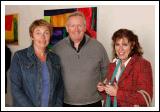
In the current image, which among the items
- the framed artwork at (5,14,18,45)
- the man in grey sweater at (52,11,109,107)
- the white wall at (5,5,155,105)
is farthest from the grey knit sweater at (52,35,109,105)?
the framed artwork at (5,14,18,45)

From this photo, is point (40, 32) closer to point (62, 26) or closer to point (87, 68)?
point (87, 68)

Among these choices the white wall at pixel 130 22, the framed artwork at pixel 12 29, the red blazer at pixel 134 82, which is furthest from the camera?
the framed artwork at pixel 12 29

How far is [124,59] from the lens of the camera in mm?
1591

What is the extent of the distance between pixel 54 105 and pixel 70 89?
Answer: 169 millimetres

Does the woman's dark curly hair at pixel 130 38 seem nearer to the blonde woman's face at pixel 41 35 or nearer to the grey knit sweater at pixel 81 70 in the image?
the grey knit sweater at pixel 81 70

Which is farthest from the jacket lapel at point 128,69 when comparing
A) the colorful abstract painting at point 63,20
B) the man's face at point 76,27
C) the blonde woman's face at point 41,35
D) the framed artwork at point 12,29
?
the framed artwork at point 12,29

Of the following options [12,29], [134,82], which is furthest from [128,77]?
[12,29]

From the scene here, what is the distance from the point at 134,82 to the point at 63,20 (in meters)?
1.24

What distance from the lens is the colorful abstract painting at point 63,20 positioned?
2.29m

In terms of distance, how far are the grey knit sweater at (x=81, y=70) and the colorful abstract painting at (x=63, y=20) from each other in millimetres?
536

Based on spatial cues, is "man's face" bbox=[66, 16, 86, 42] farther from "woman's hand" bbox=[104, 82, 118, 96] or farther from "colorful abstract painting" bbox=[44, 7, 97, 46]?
"colorful abstract painting" bbox=[44, 7, 97, 46]

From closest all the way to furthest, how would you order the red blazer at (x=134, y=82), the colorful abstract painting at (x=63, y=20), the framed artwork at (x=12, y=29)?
the red blazer at (x=134, y=82)
the colorful abstract painting at (x=63, y=20)
the framed artwork at (x=12, y=29)

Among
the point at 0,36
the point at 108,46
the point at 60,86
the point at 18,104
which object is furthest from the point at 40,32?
the point at 108,46

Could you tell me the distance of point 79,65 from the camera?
171 centimetres
